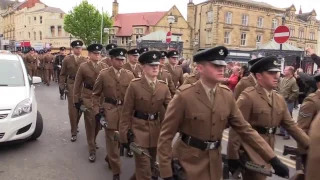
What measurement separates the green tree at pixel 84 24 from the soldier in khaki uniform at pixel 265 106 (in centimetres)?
5994

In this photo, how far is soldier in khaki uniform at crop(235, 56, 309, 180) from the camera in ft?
12.7

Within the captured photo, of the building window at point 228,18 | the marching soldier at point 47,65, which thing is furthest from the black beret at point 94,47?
the building window at point 228,18

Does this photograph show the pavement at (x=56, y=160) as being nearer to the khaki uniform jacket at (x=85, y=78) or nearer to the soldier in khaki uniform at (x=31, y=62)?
the khaki uniform jacket at (x=85, y=78)

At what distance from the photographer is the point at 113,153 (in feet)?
17.5

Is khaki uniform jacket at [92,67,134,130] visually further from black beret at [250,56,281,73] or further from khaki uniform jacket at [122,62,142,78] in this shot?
black beret at [250,56,281,73]

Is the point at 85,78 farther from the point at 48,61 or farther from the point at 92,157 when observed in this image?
the point at 48,61

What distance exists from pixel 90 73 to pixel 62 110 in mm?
5065

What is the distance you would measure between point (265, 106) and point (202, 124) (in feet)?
3.73

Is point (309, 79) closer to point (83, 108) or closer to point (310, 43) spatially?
point (83, 108)

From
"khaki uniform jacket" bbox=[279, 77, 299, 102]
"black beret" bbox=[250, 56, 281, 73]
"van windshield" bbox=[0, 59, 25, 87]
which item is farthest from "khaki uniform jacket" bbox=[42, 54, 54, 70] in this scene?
"black beret" bbox=[250, 56, 281, 73]

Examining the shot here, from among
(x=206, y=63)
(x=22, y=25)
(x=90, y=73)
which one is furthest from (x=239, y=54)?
(x=22, y=25)

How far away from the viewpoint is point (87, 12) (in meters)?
63.3

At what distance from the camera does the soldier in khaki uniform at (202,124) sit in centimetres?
314

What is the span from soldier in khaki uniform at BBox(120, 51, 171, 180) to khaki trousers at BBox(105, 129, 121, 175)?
0.88 m
